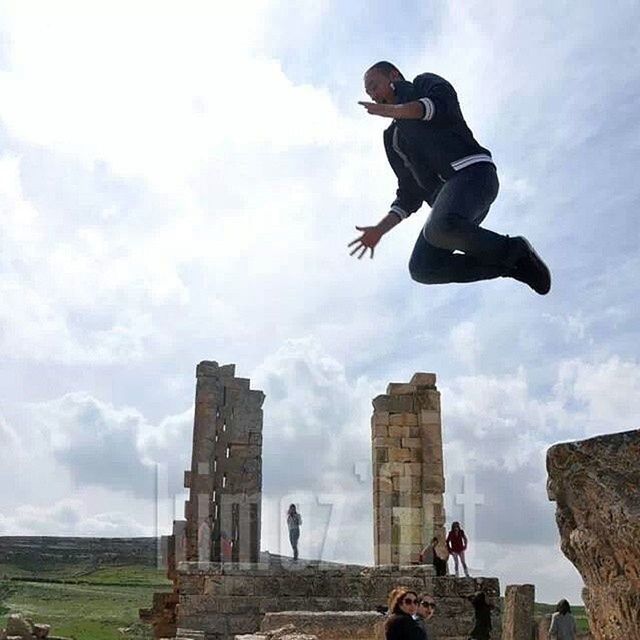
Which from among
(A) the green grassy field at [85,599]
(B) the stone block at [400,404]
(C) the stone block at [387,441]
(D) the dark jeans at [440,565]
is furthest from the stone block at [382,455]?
(A) the green grassy field at [85,599]

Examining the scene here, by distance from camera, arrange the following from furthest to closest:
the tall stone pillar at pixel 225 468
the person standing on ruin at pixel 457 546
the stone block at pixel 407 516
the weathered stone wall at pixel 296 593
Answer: the tall stone pillar at pixel 225 468
the stone block at pixel 407 516
the person standing on ruin at pixel 457 546
the weathered stone wall at pixel 296 593

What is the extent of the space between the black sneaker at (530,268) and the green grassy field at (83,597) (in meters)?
29.6

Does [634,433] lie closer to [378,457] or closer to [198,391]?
[378,457]

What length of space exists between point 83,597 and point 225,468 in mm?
24671

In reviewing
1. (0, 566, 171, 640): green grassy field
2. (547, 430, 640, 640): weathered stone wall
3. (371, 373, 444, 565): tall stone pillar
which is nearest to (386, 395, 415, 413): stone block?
(371, 373, 444, 565): tall stone pillar

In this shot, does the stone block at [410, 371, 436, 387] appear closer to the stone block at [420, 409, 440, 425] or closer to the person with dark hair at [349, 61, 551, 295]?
the stone block at [420, 409, 440, 425]

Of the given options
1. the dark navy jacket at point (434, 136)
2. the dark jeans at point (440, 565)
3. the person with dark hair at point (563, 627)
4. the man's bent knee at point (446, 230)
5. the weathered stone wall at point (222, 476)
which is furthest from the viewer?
the weathered stone wall at point (222, 476)

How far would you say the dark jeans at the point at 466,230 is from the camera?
4.14 metres

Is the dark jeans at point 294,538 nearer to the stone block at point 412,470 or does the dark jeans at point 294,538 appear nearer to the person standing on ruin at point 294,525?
the person standing on ruin at point 294,525

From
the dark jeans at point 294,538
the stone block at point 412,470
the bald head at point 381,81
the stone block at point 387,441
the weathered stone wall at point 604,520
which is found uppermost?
the stone block at point 387,441

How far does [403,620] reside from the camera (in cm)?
546

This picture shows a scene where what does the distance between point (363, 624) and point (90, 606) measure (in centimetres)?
3646

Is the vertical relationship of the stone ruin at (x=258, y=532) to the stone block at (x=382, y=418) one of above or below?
below

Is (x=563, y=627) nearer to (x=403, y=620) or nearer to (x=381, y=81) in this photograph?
(x=403, y=620)
